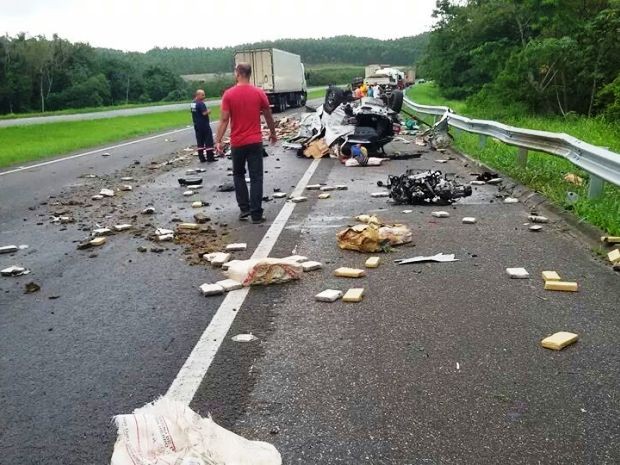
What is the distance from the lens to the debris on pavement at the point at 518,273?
5.11 meters

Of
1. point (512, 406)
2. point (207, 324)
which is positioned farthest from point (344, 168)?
point (512, 406)

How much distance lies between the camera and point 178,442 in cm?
249

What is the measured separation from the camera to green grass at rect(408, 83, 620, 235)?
6711 mm

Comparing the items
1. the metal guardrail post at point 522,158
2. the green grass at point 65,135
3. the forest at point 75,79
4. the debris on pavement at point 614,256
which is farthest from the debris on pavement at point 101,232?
the forest at point 75,79

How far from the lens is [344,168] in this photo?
12945mm

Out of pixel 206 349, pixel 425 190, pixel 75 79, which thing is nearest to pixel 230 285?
pixel 206 349

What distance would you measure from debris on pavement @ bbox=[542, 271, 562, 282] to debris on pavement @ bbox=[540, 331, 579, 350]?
1.18 metres

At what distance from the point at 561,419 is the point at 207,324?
2368 mm

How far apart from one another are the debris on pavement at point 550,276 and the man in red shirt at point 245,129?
374cm

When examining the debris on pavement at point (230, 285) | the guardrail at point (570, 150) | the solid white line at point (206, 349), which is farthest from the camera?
the guardrail at point (570, 150)

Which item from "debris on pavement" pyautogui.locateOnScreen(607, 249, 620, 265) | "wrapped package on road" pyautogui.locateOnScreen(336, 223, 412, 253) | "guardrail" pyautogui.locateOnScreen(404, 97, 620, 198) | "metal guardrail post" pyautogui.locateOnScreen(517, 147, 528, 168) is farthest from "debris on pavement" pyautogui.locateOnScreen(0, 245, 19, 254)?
"metal guardrail post" pyautogui.locateOnScreen(517, 147, 528, 168)

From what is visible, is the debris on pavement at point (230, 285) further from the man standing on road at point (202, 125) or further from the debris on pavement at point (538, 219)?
the man standing on road at point (202, 125)

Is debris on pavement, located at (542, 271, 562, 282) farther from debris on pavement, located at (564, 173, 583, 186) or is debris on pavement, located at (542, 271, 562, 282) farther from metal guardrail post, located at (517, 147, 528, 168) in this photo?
metal guardrail post, located at (517, 147, 528, 168)

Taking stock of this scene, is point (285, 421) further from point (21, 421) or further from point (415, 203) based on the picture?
point (415, 203)
